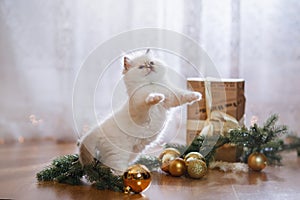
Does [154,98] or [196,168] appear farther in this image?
[196,168]

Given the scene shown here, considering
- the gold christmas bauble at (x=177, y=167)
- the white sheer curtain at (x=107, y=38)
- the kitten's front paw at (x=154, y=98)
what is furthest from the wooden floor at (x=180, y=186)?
the white sheer curtain at (x=107, y=38)

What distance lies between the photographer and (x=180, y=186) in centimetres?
119

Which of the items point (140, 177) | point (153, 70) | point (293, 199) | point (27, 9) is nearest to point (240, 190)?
point (293, 199)

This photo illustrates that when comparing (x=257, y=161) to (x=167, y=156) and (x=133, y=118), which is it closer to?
(x=167, y=156)

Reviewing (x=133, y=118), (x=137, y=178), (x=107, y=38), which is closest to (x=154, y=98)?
(x=133, y=118)

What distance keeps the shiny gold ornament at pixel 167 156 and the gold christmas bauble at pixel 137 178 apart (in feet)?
0.67

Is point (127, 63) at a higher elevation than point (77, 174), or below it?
higher

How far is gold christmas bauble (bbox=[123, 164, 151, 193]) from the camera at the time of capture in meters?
1.08

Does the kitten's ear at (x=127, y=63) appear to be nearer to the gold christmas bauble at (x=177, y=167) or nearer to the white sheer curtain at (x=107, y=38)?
the gold christmas bauble at (x=177, y=167)

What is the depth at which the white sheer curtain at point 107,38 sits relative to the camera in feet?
5.80

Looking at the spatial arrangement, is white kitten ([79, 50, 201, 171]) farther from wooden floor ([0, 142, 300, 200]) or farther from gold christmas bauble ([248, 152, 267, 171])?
gold christmas bauble ([248, 152, 267, 171])

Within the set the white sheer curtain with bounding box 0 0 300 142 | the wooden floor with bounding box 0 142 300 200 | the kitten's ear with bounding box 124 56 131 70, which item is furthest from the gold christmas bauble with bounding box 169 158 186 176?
the white sheer curtain with bounding box 0 0 300 142

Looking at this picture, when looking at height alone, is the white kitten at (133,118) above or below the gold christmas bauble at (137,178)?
above

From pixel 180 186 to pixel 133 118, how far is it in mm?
205
